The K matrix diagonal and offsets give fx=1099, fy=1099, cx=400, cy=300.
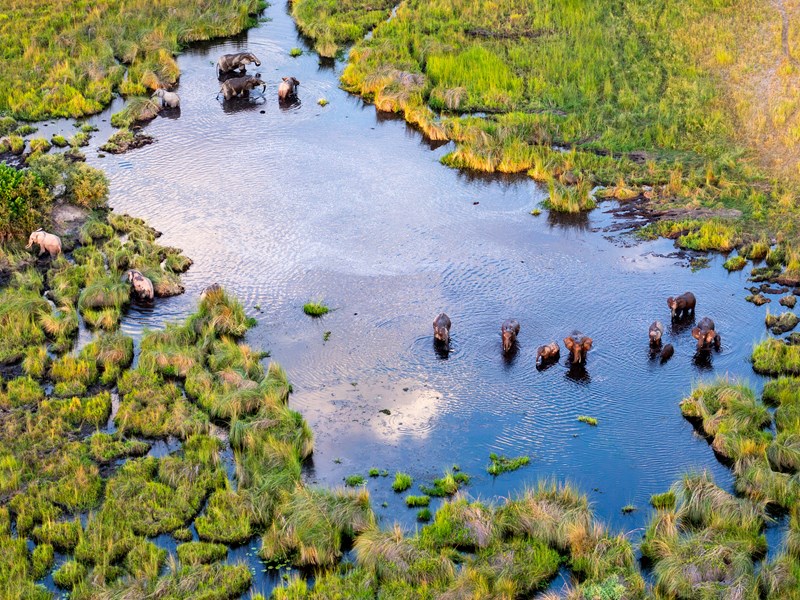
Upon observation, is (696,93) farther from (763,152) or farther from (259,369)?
(259,369)

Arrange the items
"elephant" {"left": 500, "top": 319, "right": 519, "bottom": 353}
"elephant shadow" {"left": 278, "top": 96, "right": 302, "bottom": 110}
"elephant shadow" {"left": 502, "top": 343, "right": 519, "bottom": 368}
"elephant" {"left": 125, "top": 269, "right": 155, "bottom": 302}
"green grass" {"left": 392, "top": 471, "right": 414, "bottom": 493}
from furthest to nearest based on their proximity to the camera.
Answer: "elephant shadow" {"left": 278, "top": 96, "right": 302, "bottom": 110}
"elephant" {"left": 125, "top": 269, "right": 155, "bottom": 302}
"elephant" {"left": 500, "top": 319, "right": 519, "bottom": 353}
"elephant shadow" {"left": 502, "top": 343, "right": 519, "bottom": 368}
"green grass" {"left": 392, "top": 471, "right": 414, "bottom": 493}

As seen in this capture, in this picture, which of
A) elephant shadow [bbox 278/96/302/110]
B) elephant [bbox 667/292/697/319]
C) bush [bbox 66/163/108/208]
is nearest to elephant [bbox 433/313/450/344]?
elephant [bbox 667/292/697/319]

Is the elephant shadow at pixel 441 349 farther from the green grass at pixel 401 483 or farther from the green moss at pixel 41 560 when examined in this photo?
the green moss at pixel 41 560

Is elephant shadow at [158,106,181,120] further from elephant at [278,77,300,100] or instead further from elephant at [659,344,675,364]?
elephant at [659,344,675,364]

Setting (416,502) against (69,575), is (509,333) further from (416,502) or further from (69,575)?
(69,575)

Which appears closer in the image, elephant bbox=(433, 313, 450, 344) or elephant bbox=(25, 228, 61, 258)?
elephant bbox=(433, 313, 450, 344)

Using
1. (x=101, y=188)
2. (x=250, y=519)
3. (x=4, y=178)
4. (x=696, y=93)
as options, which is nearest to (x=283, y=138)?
(x=101, y=188)

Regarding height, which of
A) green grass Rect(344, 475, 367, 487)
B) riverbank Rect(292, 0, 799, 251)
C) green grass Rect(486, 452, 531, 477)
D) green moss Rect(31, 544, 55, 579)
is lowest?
green moss Rect(31, 544, 55, 579)
